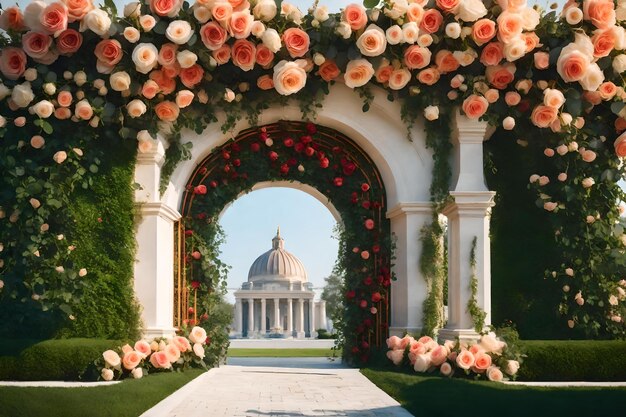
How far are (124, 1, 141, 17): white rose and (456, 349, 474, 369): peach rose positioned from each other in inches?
287

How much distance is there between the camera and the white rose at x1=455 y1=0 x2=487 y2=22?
1367cm

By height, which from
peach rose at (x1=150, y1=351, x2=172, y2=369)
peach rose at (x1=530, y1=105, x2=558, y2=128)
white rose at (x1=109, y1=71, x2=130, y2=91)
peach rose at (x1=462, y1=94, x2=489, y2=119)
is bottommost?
peach rose at (x1=150, y1=351, x2=172, y2=369)

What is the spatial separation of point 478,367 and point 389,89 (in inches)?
195

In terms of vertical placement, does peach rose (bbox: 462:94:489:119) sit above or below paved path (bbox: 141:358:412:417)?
above

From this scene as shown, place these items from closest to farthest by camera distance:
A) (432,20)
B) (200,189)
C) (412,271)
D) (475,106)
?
(432,20) < (475,106) < (412,271) < (200,189)

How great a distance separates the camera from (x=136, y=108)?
13.8m

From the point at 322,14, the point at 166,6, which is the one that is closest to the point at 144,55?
the point at 166,6

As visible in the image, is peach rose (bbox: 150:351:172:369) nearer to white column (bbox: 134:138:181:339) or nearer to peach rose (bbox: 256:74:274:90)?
white column (bbox: 134:138:181:339)

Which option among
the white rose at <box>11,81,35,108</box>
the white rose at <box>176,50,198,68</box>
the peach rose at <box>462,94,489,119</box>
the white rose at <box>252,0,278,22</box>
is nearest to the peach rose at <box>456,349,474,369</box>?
the peach rose at <box>462,94,489,119</box>

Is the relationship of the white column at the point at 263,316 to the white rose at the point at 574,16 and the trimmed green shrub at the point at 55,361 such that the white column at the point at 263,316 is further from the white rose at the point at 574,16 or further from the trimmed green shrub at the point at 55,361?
the white rose at the point at 574,16

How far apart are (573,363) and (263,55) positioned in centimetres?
690

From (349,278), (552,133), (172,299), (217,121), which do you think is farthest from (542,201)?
(172,299)

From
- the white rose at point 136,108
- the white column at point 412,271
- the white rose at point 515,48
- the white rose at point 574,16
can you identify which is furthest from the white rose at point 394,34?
the white rose at point 136,108

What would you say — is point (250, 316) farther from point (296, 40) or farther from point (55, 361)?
point (296, 40)
